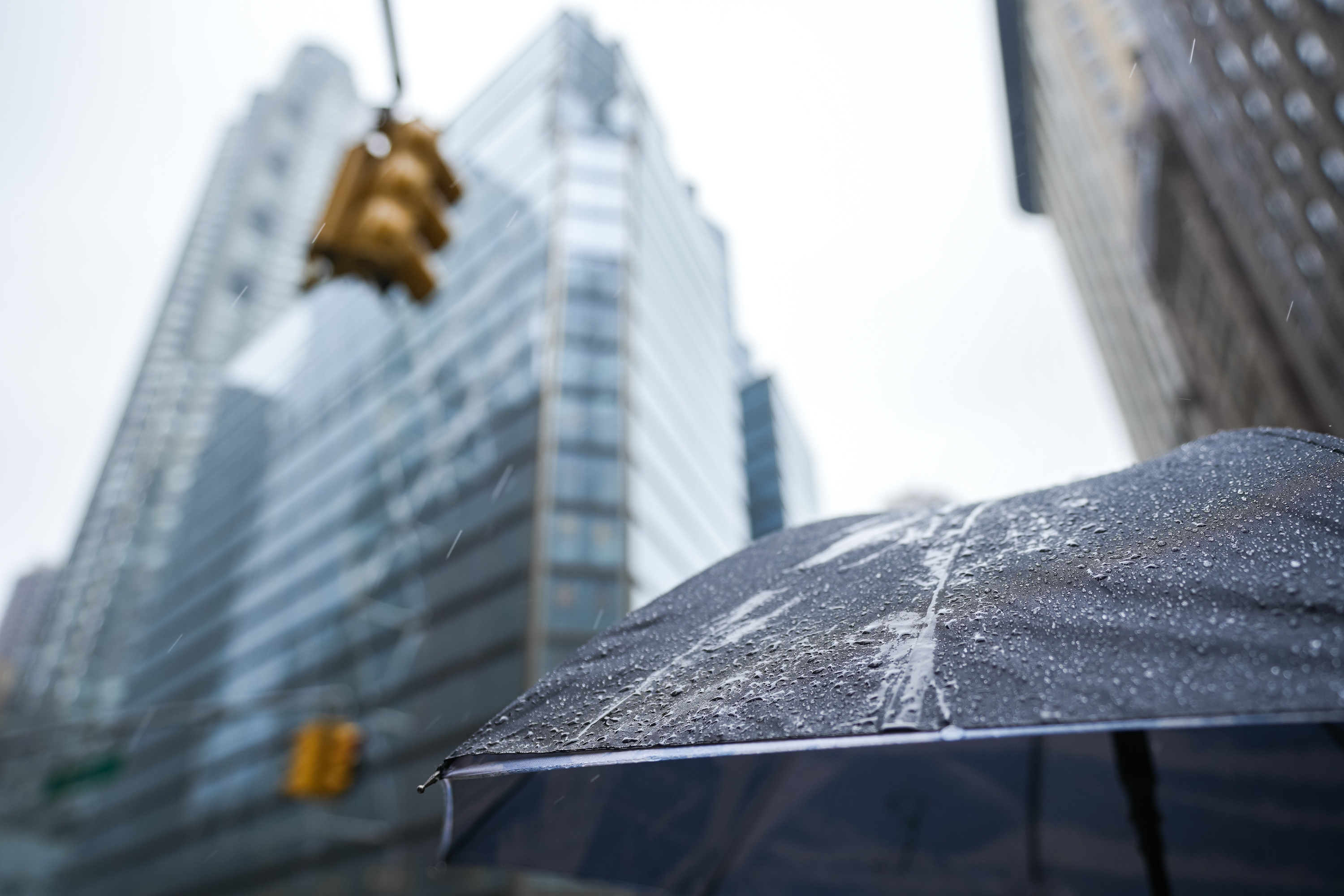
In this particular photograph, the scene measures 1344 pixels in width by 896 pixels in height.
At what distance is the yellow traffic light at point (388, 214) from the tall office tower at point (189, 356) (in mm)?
67513

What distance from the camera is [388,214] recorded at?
4457 millimetres

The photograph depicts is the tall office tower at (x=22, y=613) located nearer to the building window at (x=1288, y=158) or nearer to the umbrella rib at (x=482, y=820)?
the umbrella rib at (x=482, y=820)

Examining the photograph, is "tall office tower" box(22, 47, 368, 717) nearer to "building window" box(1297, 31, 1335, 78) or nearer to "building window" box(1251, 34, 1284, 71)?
"building window" box(1251, 34, 1284, 71)

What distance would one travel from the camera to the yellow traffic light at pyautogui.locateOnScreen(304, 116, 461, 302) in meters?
4.41

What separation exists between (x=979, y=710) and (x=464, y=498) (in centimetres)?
3201

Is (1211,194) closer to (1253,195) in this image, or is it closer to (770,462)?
(1253,195)

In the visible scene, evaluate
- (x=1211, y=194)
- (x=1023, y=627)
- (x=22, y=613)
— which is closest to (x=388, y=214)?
(x=1023, y=627)

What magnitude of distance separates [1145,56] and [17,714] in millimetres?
96177

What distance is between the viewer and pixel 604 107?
38.4m

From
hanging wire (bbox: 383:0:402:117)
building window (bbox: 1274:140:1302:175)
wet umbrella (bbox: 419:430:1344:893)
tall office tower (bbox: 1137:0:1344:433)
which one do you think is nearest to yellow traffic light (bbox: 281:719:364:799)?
hanging wire (bbox: 383:0:402:117)

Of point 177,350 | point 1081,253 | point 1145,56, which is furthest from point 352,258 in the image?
point 177,350

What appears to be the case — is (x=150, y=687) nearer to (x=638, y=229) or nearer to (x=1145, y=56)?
(x=638, y=229)

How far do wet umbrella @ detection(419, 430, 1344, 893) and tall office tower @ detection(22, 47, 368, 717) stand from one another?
230ft

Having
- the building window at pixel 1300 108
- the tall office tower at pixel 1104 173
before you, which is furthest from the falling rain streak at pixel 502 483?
the tall office tower at pixel 1104 173
